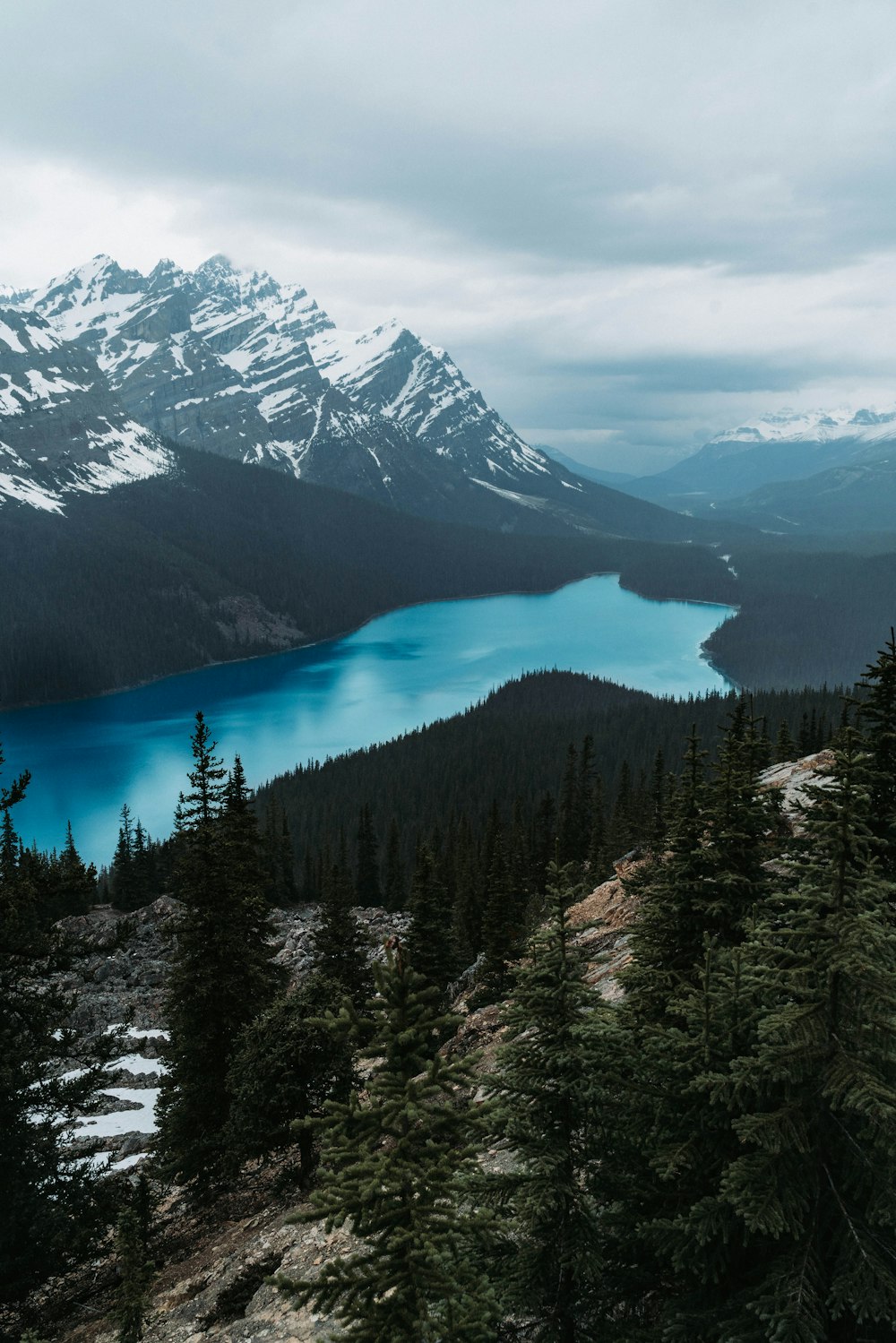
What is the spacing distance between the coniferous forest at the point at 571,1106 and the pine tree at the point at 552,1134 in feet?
0.15

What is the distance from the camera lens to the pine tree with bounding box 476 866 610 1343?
11.5 meters

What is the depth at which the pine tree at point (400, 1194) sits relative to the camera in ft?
29.7

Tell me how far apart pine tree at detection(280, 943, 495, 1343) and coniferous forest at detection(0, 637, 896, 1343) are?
0.05 meters

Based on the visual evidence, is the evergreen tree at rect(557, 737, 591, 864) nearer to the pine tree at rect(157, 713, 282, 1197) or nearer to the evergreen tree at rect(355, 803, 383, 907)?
the evergreen tree at rect(355, 803, 383, 907)

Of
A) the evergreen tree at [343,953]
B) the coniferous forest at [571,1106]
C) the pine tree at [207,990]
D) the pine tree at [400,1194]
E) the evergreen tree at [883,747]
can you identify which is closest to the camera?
the pine tree at [400,1194]

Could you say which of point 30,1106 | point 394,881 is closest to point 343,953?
point 30,1106

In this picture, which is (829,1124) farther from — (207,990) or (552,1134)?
(207,990)

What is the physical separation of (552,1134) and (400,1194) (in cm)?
327

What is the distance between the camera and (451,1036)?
115 ft

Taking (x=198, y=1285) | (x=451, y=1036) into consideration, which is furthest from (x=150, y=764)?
(x=198, y=1285)

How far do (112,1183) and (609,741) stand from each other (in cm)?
14061

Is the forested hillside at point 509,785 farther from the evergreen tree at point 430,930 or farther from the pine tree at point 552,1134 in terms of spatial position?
the pine tree at point 552,1134

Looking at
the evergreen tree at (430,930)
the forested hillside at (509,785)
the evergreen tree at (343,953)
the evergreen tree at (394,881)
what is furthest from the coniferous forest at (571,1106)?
the evergreen tree at (394,881)

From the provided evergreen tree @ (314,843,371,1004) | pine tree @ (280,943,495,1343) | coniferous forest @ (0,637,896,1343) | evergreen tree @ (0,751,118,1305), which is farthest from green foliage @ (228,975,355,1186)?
evergreen tree @ (314,843,371,1004)
